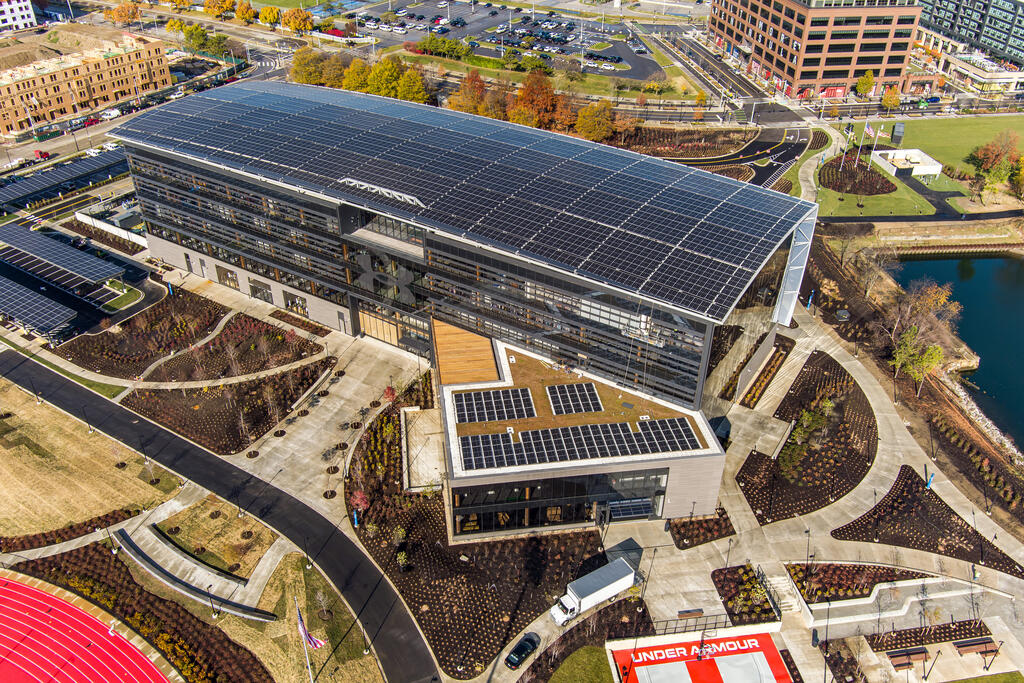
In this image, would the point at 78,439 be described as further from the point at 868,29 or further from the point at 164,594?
the point at 868,29

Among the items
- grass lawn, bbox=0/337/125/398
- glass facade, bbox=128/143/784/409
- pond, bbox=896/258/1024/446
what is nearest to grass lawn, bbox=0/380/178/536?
grass lawn, bbox=0/337/125/398

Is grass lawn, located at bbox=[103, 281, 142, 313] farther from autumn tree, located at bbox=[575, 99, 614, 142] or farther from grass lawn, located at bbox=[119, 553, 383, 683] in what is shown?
autumn tree, located at bbox=[575, 99, 614, 142]

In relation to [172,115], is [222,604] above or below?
below

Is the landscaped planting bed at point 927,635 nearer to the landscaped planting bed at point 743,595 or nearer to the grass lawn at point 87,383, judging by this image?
the landscaped planting bed at point 743,595

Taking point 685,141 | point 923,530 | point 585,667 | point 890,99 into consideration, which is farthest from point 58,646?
point 890,99

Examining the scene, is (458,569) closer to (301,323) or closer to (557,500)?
(557,500)

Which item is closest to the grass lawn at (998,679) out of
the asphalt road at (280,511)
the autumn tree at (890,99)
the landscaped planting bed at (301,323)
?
the asphalt road at (280,511)

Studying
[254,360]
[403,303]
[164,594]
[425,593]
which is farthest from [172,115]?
[425,593]
